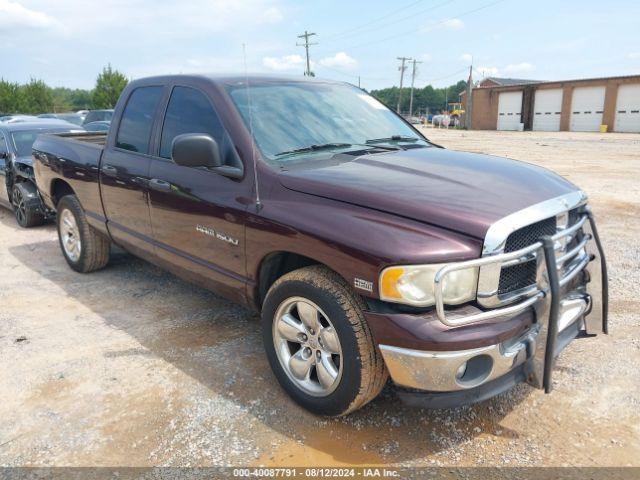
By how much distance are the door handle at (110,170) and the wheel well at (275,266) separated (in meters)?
1.98

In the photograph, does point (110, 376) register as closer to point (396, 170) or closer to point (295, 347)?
point (295, 347)

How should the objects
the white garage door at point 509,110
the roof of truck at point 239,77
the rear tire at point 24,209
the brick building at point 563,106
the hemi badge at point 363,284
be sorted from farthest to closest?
1. the white garage door at point 509,110
2. the brick building at point 563,106
3. the rear tire at point 24,209
4. the roof of truck at point 239,77
5. the hemi badge at point 363,284

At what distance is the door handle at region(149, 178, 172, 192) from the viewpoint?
3.80 metres

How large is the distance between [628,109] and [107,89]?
134 feet

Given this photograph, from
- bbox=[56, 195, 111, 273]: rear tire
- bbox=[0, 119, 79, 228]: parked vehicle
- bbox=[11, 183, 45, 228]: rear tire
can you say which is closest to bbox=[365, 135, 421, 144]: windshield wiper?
bbox=[56, 195, 111, 273]: rear tire

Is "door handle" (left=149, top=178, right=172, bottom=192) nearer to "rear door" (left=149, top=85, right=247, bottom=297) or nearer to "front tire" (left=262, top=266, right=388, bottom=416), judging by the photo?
"rear door" (left=149, top=85, right=247, bottom=297)

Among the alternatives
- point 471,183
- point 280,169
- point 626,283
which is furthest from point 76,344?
point 626,283

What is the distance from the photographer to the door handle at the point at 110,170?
4.47m

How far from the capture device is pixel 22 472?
2.57 m

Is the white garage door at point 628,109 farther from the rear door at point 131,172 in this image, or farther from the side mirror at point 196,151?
the side mirror at point 196,151

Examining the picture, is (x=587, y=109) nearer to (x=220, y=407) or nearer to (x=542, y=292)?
(x=542, y=292)

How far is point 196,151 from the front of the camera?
3109 millimetres

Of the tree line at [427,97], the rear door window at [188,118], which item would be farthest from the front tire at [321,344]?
the tree line at [427,97]

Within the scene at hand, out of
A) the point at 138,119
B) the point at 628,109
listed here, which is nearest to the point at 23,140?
the point at 138,119
